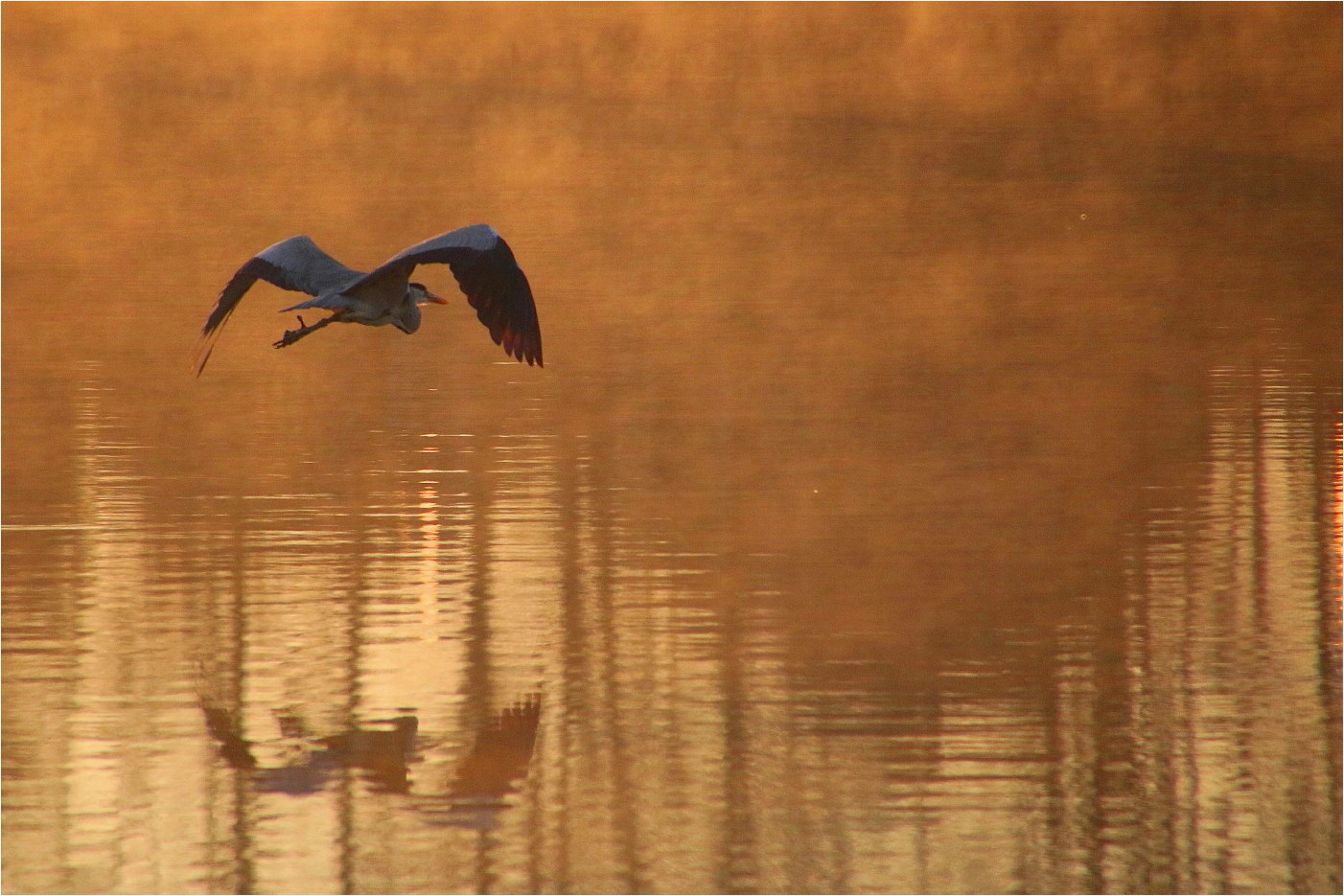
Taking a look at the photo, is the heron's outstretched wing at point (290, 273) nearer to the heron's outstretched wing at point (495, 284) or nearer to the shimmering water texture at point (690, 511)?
the heron's outstretched wing at point (495, 284)

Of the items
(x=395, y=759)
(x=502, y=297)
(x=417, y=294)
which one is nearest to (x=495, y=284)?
(x=502, y=297)

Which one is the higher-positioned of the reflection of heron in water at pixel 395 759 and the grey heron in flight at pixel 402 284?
the grey heron in flight at pixel 402 284

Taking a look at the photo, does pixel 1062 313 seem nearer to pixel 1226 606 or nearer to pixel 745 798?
pixel 1226 606

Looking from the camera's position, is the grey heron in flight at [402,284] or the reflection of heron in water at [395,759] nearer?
the reflection of heron in water at [395,759]

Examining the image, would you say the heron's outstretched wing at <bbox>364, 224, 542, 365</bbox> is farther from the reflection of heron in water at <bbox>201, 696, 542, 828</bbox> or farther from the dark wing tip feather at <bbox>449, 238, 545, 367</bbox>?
the reflection of heron in water at <bbox>201, 696, 542, 828</bbox>

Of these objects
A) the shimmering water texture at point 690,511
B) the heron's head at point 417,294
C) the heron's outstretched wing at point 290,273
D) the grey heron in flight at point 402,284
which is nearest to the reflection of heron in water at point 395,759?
the shimmering water texture at point 690,511

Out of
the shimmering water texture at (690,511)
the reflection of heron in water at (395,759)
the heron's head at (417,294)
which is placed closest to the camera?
the shimmering water texture at (690,511)

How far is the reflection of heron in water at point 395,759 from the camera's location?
905 centimetres

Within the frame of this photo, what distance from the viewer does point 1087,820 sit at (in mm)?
8789

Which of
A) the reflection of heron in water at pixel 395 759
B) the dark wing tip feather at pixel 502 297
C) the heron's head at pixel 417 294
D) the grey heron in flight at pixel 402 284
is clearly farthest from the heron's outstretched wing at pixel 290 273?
the reflection of heron in water at pixel 395 759

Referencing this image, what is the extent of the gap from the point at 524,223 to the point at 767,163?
190 inches

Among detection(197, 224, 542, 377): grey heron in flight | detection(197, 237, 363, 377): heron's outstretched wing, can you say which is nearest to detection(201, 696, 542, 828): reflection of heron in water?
detection(197, 224, 542, 377): grey heron in flight

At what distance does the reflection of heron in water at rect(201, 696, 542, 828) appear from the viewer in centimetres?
905

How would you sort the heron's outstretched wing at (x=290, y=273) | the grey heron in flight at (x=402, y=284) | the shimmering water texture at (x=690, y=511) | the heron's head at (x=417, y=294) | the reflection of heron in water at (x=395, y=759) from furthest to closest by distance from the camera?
the heron's head at (x=417, y=294)
the heron's outstretched wing at (x=290, y=273)
the grey heron in flight at (x=402, y=284)
the reflection of heron in water at (x=395, y=759)
the shimmering water texture at (x=690, y=511)
